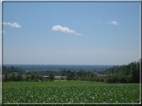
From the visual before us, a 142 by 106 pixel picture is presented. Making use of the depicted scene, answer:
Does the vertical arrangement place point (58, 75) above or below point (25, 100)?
above

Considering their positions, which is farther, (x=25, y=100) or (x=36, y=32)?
(x=25, y=100)

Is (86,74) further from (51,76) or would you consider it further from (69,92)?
(69,92)

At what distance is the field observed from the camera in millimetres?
4785

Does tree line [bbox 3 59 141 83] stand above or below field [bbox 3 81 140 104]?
above

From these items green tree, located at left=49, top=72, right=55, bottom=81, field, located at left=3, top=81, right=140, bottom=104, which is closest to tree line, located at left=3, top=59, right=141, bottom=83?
green tree, located at left=49, top=72, right=55, bottom=81

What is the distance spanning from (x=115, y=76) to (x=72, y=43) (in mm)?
957

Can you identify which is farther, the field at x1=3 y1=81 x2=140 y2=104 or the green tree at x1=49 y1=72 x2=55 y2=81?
the field at x1=3 y1=81 x2=140 y2=104

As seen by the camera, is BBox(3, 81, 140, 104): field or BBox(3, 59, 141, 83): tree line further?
BBox(3, 81, 140, 104): field

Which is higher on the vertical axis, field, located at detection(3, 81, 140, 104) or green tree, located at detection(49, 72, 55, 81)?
green tree, located at detection(49, 72, 55, 81)

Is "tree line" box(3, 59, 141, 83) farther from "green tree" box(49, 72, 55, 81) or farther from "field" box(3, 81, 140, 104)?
"field" box(3, 81, 140, 104)

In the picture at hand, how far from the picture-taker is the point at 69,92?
5207mm

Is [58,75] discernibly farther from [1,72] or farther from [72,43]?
[1,72]

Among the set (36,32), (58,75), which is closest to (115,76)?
(58,75)

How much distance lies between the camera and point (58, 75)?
4.57 meters
